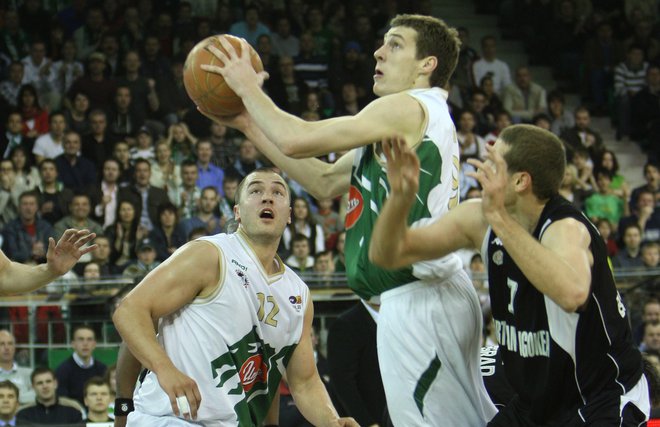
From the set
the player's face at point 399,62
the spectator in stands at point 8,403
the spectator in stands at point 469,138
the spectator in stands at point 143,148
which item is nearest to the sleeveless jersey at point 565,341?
the player's face at point 399,62

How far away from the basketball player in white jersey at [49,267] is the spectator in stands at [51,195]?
5.18 meters

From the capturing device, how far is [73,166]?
11133mm

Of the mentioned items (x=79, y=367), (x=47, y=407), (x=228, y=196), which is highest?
(x=228, y=196)

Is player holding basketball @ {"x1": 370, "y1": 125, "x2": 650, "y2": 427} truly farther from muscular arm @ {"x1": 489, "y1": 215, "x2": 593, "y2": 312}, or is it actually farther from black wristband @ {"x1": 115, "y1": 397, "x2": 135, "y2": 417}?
black wristband @ {"x1": 115, "y1": 397, "x2": 135, "y2": 417}

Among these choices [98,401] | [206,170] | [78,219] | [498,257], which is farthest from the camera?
[206,170]

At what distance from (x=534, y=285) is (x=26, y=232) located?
732cm

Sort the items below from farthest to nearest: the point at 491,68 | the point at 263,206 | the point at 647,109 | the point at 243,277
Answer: the point at 647,109 < the point at 491,68 < the point at 263,206 < the point at 243,277

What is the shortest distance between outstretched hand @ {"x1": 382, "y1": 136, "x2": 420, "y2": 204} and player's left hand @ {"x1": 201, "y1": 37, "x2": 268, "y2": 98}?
87 centimetres

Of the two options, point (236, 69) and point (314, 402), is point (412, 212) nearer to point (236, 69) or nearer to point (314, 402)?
point (236, 69)

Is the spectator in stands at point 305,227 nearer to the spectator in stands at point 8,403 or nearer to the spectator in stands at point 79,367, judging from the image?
the spectator in stands at point 79,367

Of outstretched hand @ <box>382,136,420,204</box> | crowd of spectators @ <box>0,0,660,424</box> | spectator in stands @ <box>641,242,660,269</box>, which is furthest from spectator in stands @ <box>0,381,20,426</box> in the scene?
spectator in stands @ <box>641,242,660,269</box>

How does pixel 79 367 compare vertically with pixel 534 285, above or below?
below

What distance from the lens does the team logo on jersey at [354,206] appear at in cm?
457

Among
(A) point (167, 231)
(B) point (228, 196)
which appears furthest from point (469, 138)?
(A) point (167, 231)
